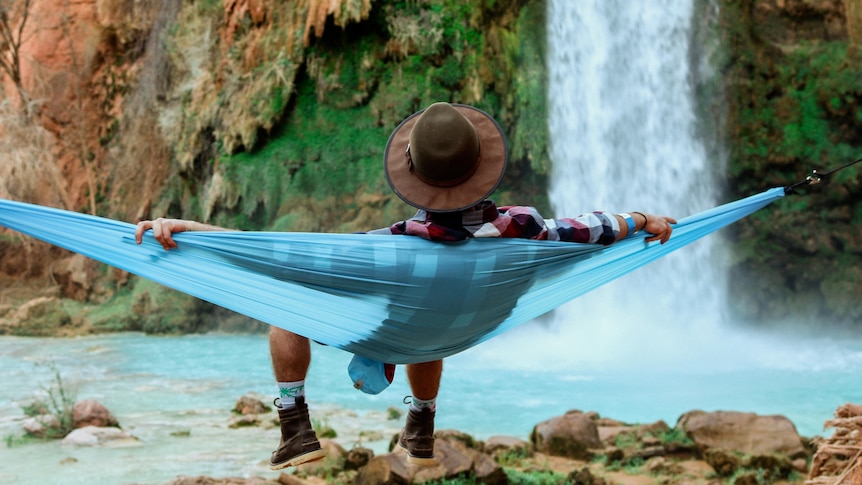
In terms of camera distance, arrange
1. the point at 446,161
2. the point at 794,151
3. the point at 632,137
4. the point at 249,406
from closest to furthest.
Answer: the point at 446,161
the point at 249,406
the point at 794,151
the point at 632,137

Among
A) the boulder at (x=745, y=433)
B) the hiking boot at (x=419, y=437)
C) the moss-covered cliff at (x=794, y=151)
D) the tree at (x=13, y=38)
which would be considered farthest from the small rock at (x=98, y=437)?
the tree at (x=13, y=38)

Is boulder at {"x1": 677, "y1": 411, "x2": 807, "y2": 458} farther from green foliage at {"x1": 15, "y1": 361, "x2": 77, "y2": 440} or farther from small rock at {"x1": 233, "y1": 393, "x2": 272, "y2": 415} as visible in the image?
green foliage at {"x1": 15, "y1": 361, "x2": 77, "y2": 440}

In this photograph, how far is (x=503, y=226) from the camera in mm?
2045

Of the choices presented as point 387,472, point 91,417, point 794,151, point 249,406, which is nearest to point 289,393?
point 387,472

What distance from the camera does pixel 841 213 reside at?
31.8ft

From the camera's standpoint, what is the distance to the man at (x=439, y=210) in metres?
1.92

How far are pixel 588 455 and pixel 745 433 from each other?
0.87 meters

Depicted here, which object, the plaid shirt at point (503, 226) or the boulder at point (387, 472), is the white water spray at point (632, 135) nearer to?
the boulder at point (387, 472)

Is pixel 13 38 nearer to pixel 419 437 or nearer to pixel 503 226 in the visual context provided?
pixel 419 437

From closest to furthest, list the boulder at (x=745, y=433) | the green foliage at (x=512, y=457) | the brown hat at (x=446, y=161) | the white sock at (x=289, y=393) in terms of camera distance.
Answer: the brown hat at (x=446, y=161) < the white sock at (x=289, y=393) < the boulder at (x=745, y=433) < the green foliage at (x=512, y=457)

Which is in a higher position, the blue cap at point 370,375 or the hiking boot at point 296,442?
the blue cap at point 370,375

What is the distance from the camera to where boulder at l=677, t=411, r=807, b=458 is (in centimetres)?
475

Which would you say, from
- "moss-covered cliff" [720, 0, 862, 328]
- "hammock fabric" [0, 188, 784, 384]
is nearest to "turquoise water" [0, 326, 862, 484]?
"moss-covered cliff" [720, 0, 862, 328]

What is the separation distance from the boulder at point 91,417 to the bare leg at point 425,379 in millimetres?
3924
